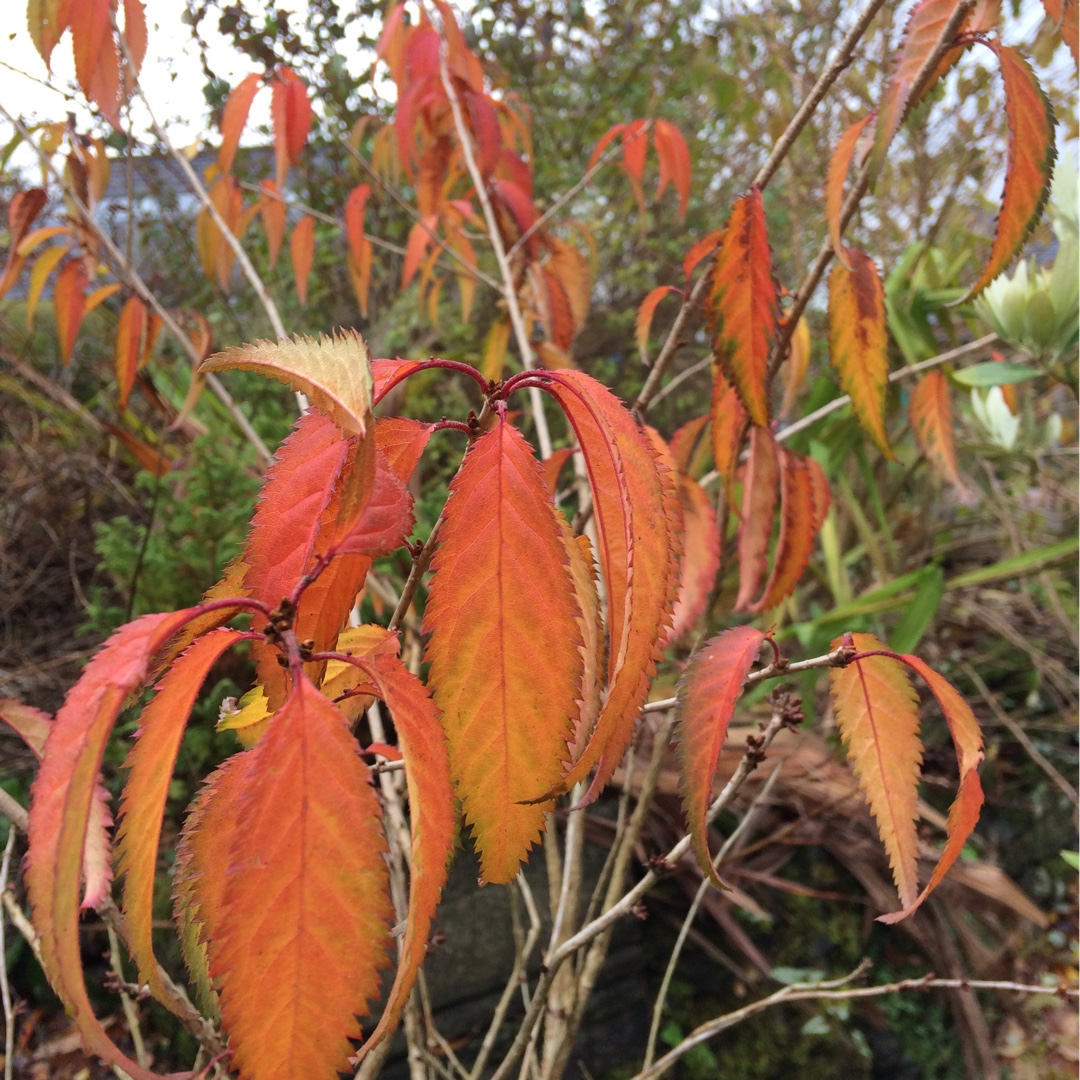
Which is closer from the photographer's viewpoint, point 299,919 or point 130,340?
point 299,919

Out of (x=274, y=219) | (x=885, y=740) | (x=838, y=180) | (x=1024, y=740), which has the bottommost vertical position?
(x=1024, y=740)

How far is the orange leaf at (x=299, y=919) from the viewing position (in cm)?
21

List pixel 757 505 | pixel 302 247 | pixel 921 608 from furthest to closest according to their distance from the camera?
pixel 921 608 < pixel 302 247 < pixel 757 505

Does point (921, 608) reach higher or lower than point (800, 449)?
lower

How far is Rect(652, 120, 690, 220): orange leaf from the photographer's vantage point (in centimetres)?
118

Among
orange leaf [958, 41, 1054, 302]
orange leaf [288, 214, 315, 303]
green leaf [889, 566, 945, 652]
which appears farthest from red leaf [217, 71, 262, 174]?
green leaf [889, 566, 945, 652]

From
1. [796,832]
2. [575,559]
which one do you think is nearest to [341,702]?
[575,559]

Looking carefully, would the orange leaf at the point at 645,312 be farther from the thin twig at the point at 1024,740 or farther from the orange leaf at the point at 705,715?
the thin twig at the point at 1024,740

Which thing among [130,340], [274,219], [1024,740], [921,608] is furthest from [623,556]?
[1024,740]

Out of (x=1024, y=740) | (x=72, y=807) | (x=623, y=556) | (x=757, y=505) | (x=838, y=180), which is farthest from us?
(x=1024, y=740)

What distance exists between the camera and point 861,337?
1.81ft

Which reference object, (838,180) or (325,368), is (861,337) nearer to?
(838,180)

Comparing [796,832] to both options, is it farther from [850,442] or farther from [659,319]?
[659,319]

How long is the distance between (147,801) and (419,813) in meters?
0.08
